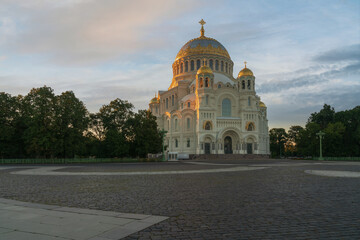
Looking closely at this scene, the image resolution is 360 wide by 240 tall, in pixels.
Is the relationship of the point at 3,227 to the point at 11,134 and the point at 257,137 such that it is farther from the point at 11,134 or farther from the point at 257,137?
the point at 257,137

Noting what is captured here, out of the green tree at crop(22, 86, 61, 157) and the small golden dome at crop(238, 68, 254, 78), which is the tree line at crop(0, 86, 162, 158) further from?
the small golden dome at crop(238, 68, 254, 78)

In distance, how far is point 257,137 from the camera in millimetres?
67250

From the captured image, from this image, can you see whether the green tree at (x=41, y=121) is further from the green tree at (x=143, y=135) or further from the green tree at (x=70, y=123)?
the green tree at (x=143, y=135)

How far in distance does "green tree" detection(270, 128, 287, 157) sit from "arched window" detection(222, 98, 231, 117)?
135 ft

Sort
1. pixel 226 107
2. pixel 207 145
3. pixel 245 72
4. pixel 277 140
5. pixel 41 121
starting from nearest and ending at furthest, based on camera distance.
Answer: pixel 41 121
pixel 207 145
pixel 226 107
pixel 245 72
pixel 277 140

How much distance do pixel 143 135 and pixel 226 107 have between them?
96.7ft

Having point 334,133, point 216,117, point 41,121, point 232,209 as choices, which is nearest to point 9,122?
point 41,121

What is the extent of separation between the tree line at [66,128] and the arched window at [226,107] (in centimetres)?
2503

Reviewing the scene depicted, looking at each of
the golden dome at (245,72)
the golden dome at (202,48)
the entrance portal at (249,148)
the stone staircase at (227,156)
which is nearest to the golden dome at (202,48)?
the golden dome at (202,48)

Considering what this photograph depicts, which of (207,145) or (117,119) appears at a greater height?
(117,119)

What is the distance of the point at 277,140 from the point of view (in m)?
105

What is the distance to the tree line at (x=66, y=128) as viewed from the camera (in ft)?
134

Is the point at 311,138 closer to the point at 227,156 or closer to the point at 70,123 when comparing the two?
the point at 227,156

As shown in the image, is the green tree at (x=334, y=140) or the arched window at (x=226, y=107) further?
the arched window at (x=226, y=107)
